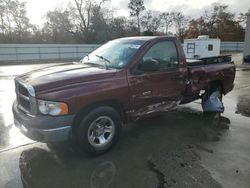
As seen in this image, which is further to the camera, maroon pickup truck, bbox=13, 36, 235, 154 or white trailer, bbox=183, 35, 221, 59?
white trailer, bbox=183, 35, 221, 59

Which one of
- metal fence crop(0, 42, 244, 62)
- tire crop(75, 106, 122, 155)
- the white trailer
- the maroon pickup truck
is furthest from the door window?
metal fence crop(0, 42, 244, 62)

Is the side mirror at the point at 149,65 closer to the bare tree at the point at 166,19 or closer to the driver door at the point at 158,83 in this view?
the driver door at the point at 158,83

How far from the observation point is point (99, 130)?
3.96 metres

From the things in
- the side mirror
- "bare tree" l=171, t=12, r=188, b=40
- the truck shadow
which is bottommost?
the truck shadow

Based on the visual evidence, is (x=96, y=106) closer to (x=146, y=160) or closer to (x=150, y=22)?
(x=146, y=160)

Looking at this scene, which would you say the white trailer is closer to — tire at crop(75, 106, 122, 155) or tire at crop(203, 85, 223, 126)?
tire at crop(203, 85, 223, 126)

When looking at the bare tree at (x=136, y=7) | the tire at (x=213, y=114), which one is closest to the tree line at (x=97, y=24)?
the bare tree at (x=136, y=7)

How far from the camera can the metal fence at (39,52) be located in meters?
26.7

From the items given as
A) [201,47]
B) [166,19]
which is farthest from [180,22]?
[201,47]

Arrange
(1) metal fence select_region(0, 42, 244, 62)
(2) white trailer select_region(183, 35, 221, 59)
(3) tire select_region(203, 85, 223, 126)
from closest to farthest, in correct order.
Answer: (3) tire select_region(203, 85, 223, 126), (2) white trailer select_region(183, 35, 221, 59), (1) metal fence select_region(0, 42, 244, 62)

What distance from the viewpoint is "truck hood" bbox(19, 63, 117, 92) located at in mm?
3510

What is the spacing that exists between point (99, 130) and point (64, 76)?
3.34ft

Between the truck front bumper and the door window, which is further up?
the door window

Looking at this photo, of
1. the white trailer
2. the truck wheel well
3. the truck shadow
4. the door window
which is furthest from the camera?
the white trailer
